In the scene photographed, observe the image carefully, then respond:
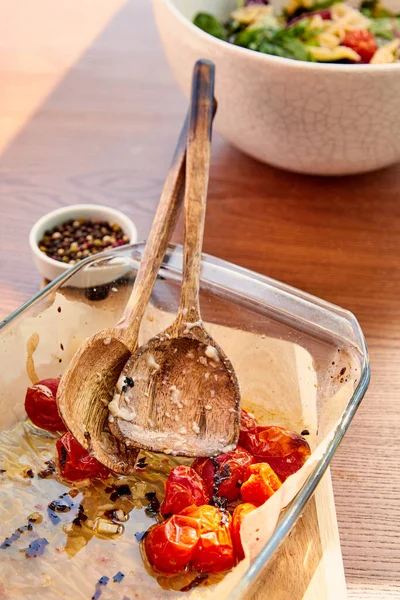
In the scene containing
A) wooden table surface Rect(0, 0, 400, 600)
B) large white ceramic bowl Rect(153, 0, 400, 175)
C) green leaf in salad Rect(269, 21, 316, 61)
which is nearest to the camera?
wooden table surface Rect(0, 0, 400, 600)

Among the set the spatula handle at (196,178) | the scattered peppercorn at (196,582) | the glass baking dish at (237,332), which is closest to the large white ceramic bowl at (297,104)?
the spatula handle at (196,178)

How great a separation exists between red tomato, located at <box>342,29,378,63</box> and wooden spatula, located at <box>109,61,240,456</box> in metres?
0.57

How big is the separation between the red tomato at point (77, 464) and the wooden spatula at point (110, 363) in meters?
0.03

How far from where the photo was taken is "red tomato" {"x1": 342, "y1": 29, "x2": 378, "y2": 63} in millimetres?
1490

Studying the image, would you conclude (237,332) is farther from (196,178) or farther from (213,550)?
(213,550)

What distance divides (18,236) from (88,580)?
2.49 feet

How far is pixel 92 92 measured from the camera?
1849 millimetres

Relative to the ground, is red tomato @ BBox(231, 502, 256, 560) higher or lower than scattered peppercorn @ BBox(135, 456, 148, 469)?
higher

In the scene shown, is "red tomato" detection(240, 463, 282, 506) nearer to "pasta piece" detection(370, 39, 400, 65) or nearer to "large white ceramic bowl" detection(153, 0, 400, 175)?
"large white ceramic bowl" detection(153, 0, 400, 175)

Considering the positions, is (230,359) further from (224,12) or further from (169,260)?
(224,12)

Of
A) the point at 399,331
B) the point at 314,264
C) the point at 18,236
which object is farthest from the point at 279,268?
the point at 18,236

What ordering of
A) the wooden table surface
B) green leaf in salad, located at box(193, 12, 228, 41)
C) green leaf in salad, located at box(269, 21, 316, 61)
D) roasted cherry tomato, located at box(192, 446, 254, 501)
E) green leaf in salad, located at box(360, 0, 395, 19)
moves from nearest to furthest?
roasted cherry tomato, located at box(192, 446, 254, 501) → the wooden table surface → green leaf in salad, located at box(269, 21, 316, 61) → green leaf in salad, located at box(193, 12, 228, 41) → green leaf in salad, located at box(360, 0, 395, 19)

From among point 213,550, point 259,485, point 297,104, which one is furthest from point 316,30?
point 213,550

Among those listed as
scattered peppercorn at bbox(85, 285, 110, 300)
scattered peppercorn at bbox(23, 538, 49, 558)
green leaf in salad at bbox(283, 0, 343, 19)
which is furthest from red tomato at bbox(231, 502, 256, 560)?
green leaf in salad at bbox(283, 0, 343, 19)
